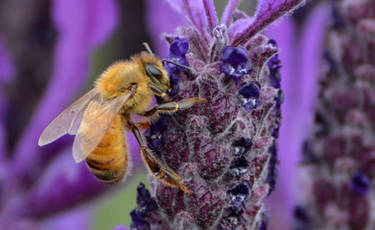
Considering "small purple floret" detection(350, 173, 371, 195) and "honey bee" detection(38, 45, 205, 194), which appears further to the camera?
"small purple floret" detection(350, 173, 371, 195)

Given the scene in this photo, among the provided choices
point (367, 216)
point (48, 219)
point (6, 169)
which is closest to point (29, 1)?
point (6, 169)

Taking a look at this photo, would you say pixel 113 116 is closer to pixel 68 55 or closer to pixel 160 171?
pixel 160 171

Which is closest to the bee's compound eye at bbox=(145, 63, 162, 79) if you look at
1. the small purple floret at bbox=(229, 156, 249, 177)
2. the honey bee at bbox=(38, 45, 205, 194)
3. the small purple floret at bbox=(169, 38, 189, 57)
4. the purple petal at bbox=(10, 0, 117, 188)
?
the honey bee at bbox=(38, 45, 205, 194)

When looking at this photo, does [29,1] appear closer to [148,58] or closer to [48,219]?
[48,219]

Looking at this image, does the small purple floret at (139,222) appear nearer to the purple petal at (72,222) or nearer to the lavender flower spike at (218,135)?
the lavender flower spike at (218,135)

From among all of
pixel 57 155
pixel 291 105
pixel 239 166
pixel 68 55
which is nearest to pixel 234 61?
pixel 239 166

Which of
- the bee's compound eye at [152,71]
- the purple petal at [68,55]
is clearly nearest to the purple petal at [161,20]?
the purple petal at [68,55]

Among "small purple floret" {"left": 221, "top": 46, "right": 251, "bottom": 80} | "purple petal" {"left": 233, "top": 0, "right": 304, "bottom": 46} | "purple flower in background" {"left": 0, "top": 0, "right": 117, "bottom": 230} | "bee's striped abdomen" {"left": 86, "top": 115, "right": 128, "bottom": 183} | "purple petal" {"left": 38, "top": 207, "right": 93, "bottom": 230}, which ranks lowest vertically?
"small purple floret" {"left": 221, "top": 46, "right": 251, "bottom": 80}

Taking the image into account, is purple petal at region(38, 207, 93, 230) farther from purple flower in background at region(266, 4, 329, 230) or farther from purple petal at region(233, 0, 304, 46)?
purple petal at region(233, 0, 304, 46)
